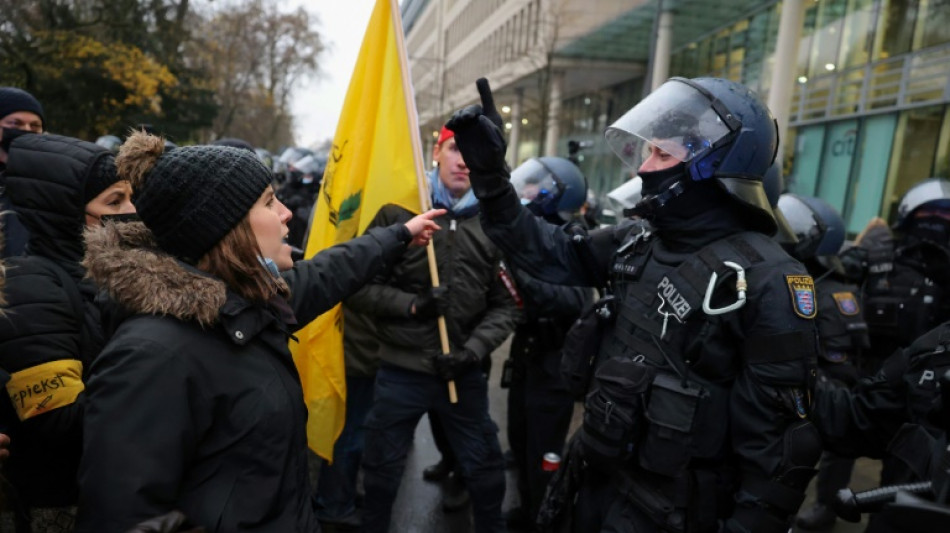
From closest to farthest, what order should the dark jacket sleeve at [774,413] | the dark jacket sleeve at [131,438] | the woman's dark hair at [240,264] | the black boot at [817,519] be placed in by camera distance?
1. the dark jacket sleeve at [131,438]
2. the woman's dark hair at [240,264]
3. the dark jacket sleeve at [774,413]
4. the black boot at [817,519]

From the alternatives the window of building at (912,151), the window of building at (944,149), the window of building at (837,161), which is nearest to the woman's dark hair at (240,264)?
the window of building at (944,149)

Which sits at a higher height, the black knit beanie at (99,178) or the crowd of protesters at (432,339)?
the black knit beanie at (99,178)

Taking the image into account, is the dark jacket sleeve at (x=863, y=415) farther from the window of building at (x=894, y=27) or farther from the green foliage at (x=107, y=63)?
the green foliage at (x=107, y=63)

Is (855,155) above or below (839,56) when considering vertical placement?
below

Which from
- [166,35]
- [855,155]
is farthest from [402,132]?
Answer: [166,35]

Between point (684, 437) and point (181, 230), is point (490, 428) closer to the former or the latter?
point (684, 437)

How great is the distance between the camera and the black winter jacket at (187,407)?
4.29ft

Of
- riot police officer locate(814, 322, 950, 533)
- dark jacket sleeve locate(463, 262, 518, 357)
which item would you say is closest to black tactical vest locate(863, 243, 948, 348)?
riot police officer locate(814, 322, 950, 533)

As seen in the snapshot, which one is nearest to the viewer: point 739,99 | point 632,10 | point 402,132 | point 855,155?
point 739,99

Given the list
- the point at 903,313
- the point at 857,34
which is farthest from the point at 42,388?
the point at 857,34

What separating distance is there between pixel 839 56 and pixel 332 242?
1494 cm

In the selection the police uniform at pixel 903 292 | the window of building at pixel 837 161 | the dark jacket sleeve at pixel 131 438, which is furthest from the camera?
the window of building at pixel 837 161

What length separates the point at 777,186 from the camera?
3.19 m

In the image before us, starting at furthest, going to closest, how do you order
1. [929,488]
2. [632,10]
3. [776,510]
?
[632,10] < [776,510] < [929,488]
